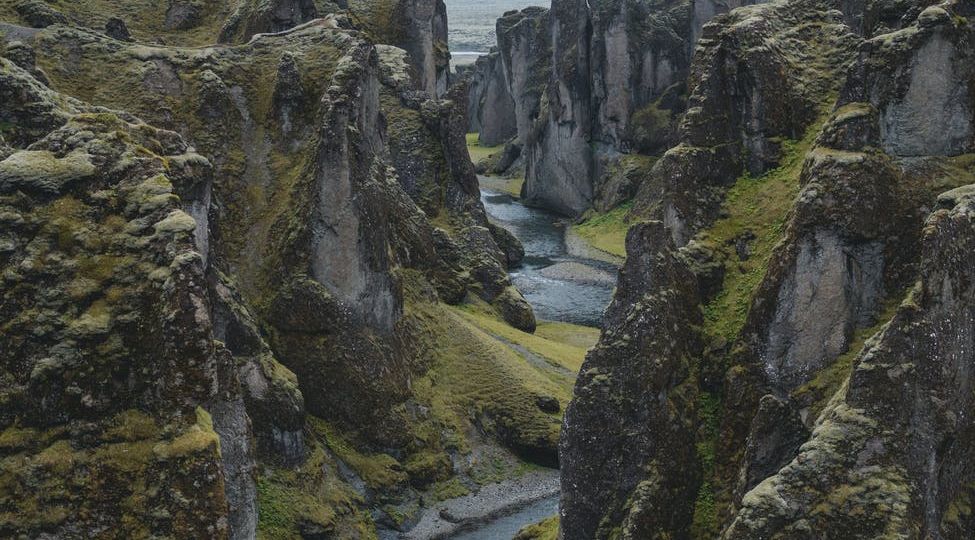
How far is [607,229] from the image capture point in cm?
13638

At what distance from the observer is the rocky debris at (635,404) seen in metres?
41.6

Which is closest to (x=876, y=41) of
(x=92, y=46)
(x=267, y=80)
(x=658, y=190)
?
(x=267, y=80)

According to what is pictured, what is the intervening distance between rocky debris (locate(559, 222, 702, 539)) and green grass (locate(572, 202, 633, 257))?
82214mm

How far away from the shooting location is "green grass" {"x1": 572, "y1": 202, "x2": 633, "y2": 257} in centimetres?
12950

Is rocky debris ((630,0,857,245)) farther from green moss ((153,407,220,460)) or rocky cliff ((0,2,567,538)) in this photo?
green moss ((153,407,220,460))

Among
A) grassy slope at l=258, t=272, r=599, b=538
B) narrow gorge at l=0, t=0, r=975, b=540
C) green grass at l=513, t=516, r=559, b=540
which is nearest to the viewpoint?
narrow gorge at l=0, t=0, r=975, b=540

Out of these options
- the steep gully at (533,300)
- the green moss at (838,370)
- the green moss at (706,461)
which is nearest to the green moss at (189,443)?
the green moss at (706,461)

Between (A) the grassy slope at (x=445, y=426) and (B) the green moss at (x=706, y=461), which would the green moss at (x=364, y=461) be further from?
(B) the green moss at (x=706, y=461)

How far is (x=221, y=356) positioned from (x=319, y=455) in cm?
2492

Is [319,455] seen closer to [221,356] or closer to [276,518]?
[276,518]

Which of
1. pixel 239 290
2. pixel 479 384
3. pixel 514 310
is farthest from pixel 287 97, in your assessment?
pixel 514 310

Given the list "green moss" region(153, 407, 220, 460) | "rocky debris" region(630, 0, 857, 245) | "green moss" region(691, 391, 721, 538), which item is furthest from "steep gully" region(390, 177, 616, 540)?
"green moss" region(153, 407, 220, 460)

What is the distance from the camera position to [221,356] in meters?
35.5

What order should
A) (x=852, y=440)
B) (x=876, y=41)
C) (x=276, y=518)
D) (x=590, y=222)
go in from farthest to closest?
(x=590, y=222) → (x=276, y=518) → (x=876, y=41) → (x=852, y=440)
